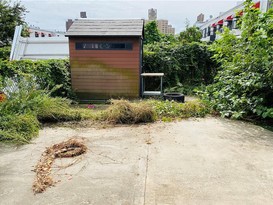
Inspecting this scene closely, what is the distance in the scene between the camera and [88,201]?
1.99 meters

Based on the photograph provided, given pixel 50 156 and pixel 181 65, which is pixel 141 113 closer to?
pixel 50 156

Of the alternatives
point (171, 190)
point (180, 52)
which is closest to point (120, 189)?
point (171, 190)

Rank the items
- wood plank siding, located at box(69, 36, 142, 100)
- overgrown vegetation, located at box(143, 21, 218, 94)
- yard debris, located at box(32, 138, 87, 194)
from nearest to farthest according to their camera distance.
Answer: yard debris, located at box(32, 138, 87, 194) < wood plank siding, located at box(69, 36, 142, 100) < overgrown vegetation, located at box(143, 21, 218, 94)

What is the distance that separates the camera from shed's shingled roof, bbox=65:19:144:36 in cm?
723

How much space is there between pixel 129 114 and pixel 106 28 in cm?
421

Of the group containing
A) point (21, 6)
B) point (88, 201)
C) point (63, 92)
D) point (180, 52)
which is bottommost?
point (88, 201)

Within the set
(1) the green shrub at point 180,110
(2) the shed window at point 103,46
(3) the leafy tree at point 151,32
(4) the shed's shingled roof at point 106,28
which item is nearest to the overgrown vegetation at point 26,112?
(1) the green shrub at point 180,110

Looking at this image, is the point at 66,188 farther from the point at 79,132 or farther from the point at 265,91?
the point at 265,91

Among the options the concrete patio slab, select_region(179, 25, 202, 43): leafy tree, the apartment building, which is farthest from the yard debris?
select_region(179, 25, 202, 43): leafy tree

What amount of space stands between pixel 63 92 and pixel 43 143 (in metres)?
4.03

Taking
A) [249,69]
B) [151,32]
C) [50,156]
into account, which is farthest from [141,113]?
[151,32]

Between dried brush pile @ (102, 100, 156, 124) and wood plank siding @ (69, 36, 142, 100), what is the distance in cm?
324

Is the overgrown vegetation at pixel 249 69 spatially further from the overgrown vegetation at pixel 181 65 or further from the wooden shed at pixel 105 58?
the overgrown vegetation at pixel 181 65

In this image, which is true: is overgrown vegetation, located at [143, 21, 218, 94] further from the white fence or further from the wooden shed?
the white fence
